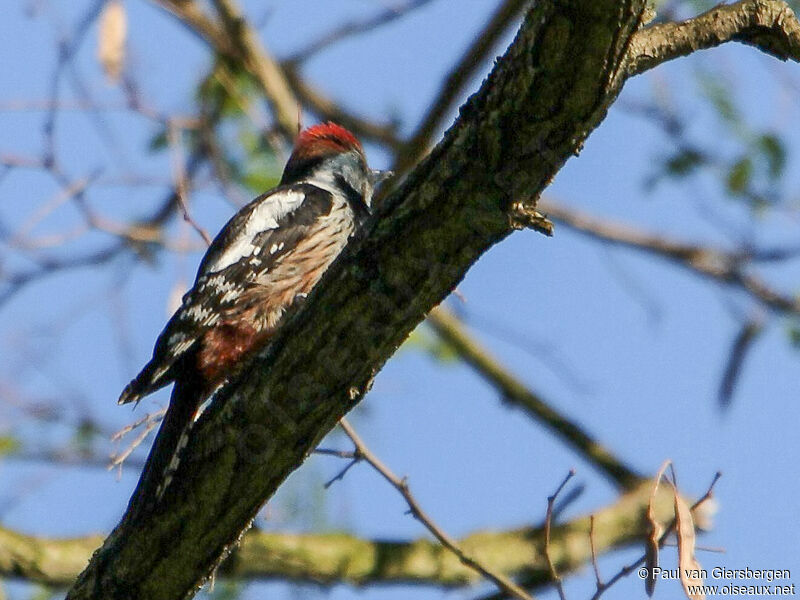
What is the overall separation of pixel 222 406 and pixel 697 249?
5.19 metres

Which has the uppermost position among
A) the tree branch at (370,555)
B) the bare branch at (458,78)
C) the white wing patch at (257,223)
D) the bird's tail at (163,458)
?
the bare branch at (458,78)

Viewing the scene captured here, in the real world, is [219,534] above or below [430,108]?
below

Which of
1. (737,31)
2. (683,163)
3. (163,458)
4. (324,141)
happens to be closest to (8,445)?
(324,141)

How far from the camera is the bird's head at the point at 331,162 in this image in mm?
5855

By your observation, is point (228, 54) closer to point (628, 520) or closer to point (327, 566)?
point (327, 566)

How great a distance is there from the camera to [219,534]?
324cm

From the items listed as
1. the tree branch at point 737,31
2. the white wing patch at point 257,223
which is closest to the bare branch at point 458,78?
the white wing patch at point 257,223

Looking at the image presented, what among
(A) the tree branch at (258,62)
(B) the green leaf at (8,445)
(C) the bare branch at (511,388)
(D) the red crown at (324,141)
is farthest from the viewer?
(C) the bare branch at (511,388)

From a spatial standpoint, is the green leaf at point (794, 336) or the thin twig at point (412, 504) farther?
the green leaf at point (794, 336)

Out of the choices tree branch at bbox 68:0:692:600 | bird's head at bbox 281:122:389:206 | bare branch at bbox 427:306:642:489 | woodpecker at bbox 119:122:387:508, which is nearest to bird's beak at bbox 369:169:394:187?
bird's head at bbox 281:122:389:206

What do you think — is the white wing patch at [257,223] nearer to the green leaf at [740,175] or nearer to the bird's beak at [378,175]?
the bird's beak at [378,175]

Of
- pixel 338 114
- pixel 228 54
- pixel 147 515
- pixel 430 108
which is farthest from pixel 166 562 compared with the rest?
pixel 338 114

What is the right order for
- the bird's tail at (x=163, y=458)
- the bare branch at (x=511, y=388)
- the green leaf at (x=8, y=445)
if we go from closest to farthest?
the bird's tail at (x=163, y=458) < the green leaf at (x=8, y=445) < the bare branch at (x=511, y=388)

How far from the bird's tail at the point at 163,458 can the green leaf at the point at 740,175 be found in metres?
4.16
